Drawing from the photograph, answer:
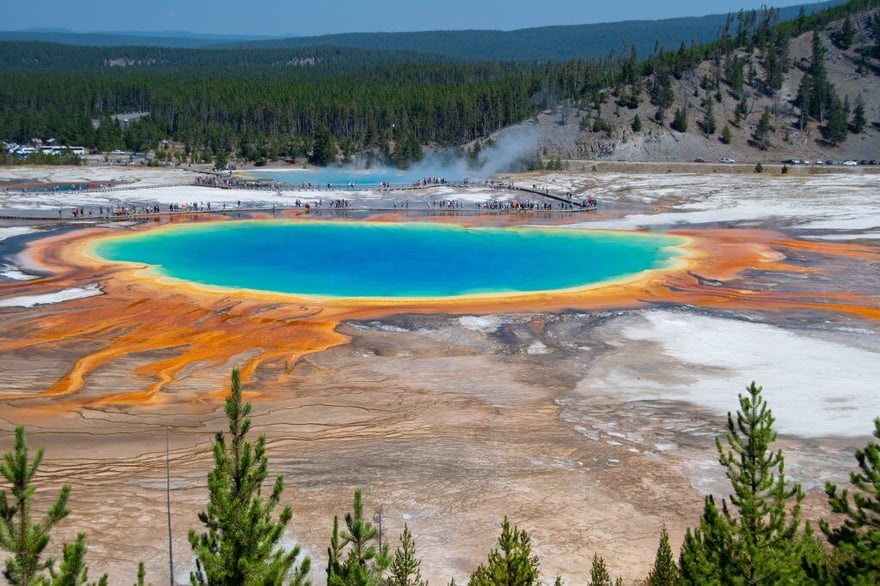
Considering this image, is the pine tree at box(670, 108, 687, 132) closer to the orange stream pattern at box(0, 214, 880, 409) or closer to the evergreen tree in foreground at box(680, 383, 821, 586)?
the orange stream pattern at box(0, 214, 880, 409)

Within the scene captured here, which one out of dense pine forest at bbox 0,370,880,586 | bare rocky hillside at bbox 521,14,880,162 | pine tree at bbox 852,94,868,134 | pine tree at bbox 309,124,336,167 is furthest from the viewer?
pine tree at bbox 309,124,336,167

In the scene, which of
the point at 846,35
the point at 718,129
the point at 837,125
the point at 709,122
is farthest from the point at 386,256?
the point at 846,35

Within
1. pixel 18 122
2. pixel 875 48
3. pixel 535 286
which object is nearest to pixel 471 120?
pixel 875 48

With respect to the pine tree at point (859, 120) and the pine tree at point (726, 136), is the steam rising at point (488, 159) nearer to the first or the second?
the pine tree at point (726, 136)

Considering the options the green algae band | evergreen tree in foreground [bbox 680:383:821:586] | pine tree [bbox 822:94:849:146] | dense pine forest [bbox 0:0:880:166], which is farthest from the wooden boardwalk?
evergreen tree in foreground [bbox 680:383:821:586]

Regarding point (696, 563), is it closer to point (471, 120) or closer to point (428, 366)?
point (428, 366)

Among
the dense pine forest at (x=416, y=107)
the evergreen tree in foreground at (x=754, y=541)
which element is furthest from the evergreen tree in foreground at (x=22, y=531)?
the dense pine forest at (x=416, y=107)
